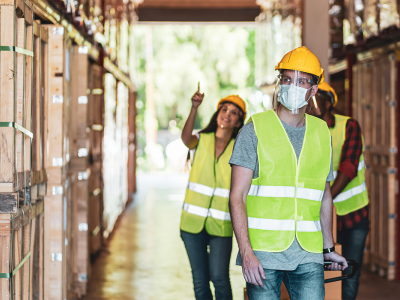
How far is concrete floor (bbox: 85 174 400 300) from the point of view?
247 inches

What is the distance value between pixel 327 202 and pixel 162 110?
30390mm

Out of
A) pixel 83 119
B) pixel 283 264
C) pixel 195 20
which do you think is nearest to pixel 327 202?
pixel 283 264

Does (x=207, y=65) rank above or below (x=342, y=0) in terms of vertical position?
above

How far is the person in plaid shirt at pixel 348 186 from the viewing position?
4625 millimetres

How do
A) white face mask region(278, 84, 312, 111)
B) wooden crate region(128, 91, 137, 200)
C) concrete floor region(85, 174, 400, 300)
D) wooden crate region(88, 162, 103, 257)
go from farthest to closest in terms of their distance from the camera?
wooden crate region(128, 91, 137, 200)
wooden crate region(88, 162, 103, 257)
concrete floor region(85, 174, 400, 300)
white face mask region(278, 84, 312, 111)

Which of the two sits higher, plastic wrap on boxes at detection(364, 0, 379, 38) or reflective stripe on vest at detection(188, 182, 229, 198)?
plastic wrap on boxes at detection(364, 0, 379, 38)

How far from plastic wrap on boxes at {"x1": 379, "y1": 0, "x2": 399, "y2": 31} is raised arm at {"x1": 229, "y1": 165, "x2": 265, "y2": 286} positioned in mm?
4346

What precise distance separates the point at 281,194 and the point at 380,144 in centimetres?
481

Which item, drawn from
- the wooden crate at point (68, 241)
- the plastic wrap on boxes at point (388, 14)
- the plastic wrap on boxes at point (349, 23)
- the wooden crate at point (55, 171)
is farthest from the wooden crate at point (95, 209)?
the plastic wrap on boxes at point (388, 14)

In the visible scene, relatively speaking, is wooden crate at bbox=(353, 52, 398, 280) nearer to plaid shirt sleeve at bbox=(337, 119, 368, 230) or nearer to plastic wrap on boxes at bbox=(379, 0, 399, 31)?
plastic wrap on boxes at bbox=(379, 0, 399, 31)

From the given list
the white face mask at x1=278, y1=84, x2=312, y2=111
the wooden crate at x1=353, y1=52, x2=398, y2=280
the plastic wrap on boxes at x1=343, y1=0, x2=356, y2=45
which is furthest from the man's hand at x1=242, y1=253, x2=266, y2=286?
the plastic wrap on boxes at x1=343, y1=0, x2=356, y2=45

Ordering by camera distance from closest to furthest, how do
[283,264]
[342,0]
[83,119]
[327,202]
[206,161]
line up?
[283,264] < [327,202] < [206,161] < [83,119] < [342,0]

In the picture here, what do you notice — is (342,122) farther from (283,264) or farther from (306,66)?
(283,264)

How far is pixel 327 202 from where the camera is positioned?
10.8ft
